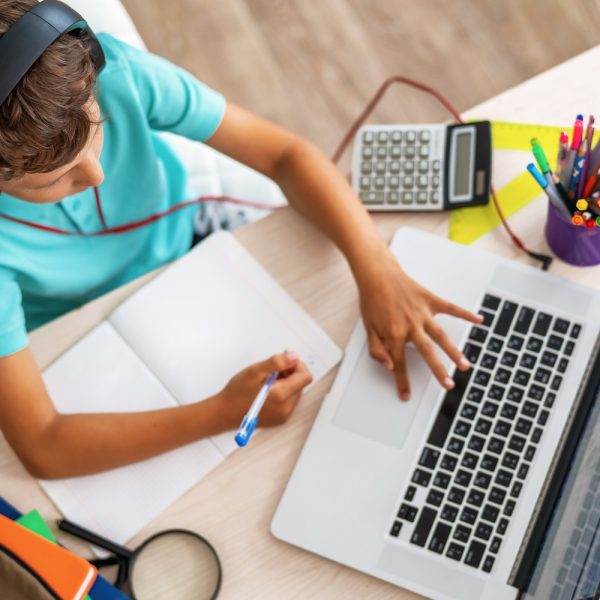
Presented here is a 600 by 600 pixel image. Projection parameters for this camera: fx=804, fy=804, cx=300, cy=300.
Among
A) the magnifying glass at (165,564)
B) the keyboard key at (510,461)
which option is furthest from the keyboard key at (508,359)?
the magnifying glass at (165,564)

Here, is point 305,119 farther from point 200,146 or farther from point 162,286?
point 162,286

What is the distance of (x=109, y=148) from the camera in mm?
1050

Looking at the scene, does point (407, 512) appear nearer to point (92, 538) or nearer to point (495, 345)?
point (495, 345)

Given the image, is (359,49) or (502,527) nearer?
(502,527)

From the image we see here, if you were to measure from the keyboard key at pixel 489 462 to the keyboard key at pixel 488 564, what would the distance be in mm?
97

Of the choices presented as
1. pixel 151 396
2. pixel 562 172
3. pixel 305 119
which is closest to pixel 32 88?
pixel 151 396

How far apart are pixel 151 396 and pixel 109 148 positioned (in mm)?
327

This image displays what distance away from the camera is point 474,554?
90cm

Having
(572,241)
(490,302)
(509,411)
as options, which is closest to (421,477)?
(509,411)

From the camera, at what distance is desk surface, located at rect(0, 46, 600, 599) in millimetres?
928

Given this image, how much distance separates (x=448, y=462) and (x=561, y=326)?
214 mm

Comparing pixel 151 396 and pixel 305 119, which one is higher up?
pixel 151 396

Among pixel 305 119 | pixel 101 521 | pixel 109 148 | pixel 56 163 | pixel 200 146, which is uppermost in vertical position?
pixel 56 163

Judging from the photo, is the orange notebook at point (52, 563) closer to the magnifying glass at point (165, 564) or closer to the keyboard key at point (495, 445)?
the magnifying glass at point (165, 564)
